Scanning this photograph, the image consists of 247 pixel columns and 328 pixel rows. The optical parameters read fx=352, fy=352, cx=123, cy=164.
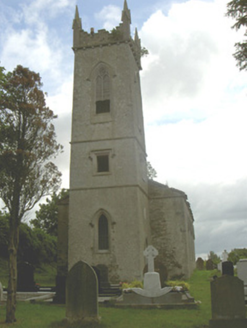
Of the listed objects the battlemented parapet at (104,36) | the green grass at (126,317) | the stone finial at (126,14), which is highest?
the stone finial at (126,14)

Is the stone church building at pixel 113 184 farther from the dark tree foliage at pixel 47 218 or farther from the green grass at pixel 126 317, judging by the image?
the dark tree foliage at pixel 47 218

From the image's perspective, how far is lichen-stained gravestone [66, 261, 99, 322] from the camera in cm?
915

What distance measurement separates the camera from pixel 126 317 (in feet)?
34.0

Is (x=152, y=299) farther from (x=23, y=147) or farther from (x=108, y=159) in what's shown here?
(x=108, y=159)

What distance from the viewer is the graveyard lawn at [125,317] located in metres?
9.23

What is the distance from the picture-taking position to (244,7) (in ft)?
31.3

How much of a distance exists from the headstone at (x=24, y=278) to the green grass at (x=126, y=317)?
4.74m

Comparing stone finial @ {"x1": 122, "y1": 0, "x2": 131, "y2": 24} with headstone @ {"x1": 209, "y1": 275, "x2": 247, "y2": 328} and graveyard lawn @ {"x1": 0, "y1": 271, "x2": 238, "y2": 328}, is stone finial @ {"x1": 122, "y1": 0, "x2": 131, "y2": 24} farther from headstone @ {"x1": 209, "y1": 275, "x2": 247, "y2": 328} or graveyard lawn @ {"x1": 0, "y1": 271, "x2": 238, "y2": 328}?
headstone @ {"x1": 209, "y1": 275, "x2": 247, "y2": 328}

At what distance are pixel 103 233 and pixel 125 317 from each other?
11272mm

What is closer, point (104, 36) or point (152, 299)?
point (152, 299)

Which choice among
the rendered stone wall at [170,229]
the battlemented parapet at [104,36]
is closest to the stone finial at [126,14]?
the battlemented parapet at [104,36]

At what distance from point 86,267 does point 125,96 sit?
1609cm

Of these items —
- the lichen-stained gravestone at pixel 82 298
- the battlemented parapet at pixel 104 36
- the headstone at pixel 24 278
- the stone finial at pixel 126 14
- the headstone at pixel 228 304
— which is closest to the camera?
the headstone at pixel 228 304

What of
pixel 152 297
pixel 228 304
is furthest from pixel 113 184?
pixel 228 304
